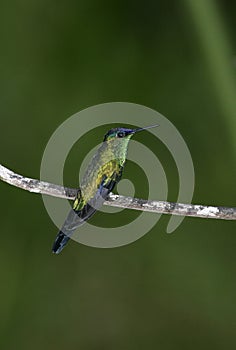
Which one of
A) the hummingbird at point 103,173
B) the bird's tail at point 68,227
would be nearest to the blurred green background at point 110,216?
the hummingbird at point 103,173

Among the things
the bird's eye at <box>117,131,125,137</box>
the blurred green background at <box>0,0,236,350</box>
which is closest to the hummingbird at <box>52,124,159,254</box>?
the bird's eye at <box>117,131,125,137</box>

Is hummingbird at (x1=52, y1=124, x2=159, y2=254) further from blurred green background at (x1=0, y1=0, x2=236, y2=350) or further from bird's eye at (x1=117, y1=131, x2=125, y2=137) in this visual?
blurred green background at (x1=0, y1=0, x2=236, y2=350)

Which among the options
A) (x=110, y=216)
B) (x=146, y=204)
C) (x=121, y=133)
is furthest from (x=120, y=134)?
(x=110, y=216)

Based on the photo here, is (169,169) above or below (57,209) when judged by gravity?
above

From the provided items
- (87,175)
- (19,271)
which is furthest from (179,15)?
(19,271)

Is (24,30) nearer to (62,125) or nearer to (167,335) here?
(62,125)

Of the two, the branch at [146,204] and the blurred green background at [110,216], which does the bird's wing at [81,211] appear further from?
the blurred green background at [110,216]
